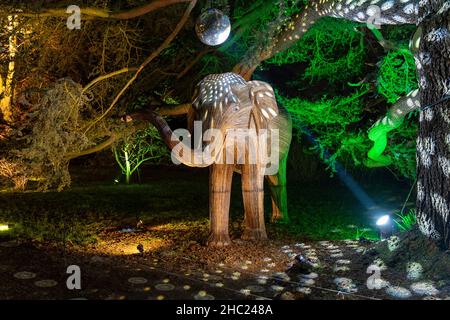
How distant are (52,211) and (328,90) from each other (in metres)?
6.40

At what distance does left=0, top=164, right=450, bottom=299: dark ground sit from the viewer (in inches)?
191

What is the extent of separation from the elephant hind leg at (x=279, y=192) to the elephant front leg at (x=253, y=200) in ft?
5.81

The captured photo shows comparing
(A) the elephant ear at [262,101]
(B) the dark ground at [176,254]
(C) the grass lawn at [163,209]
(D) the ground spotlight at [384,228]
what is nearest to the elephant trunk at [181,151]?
(A) the elephant ear at [262,101]

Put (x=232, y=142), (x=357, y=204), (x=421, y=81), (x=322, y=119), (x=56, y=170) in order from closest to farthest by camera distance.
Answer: (x=421, y=81) < (x=232, y=142) < (x=56, y=170) < (x=322, y=119) < (x=357, y=204)

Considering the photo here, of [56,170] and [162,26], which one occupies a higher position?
[162,26]

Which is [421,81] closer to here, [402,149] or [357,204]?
[402,149]

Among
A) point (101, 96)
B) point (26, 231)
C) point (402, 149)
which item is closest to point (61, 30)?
point (101, 96)

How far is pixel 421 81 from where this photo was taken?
5629 millimetres

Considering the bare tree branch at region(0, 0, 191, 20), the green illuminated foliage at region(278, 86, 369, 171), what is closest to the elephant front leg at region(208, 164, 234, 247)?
the bare tree branch at region(0, 0, 191, 20)

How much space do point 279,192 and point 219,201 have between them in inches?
103

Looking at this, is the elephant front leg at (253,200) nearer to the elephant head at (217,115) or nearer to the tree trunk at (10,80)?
the elephant head at (217,115)

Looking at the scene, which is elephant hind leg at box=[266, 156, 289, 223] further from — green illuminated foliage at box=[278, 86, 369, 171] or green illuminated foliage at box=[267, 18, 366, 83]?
green illuminated foliage at box=[267, 18, 366, 83]

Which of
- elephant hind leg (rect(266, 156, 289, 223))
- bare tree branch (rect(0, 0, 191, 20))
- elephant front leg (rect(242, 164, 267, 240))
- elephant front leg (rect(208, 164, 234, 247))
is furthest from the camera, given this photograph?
elephant hind leg (rect(266, 156, 289, 223))

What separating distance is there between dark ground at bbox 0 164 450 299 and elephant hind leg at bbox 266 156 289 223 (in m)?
0.37
